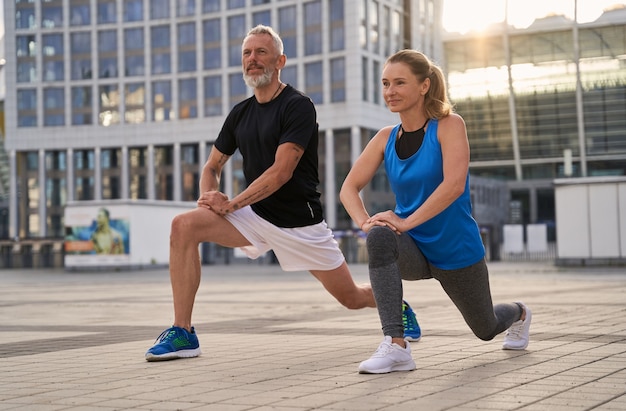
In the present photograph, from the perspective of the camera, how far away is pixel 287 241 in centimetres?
641

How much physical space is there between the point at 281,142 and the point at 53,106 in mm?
67038

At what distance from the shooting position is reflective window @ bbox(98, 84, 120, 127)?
6944cm

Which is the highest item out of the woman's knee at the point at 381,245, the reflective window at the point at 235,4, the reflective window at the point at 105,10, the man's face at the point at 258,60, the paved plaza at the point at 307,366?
the reflective window at the point at 105,10

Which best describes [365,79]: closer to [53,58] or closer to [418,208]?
[53,58]

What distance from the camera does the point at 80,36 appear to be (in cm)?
6975

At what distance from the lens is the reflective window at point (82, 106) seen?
69.9 metres

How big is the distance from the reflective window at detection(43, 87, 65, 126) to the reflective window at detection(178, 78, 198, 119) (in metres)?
8.83

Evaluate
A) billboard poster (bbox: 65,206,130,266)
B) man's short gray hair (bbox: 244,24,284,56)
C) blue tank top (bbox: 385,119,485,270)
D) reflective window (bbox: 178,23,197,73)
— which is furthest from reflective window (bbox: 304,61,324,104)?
blue tank top (bbox: 385,119,485,270)

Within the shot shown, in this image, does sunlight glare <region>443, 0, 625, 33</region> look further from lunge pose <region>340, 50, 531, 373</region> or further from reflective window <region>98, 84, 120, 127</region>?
lunge pose <region>340, 50, 531, 373</region>

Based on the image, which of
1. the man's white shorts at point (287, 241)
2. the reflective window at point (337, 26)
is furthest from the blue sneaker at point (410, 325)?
the reflective window at point (337, 26)

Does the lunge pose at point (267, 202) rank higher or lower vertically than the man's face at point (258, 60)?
lower

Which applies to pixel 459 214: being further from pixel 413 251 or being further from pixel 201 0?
pixel 201 0

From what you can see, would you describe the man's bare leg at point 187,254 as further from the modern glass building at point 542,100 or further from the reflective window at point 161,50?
the modern glass building at point 542,100

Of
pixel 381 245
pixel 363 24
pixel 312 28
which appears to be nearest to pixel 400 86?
pixel 381 245
